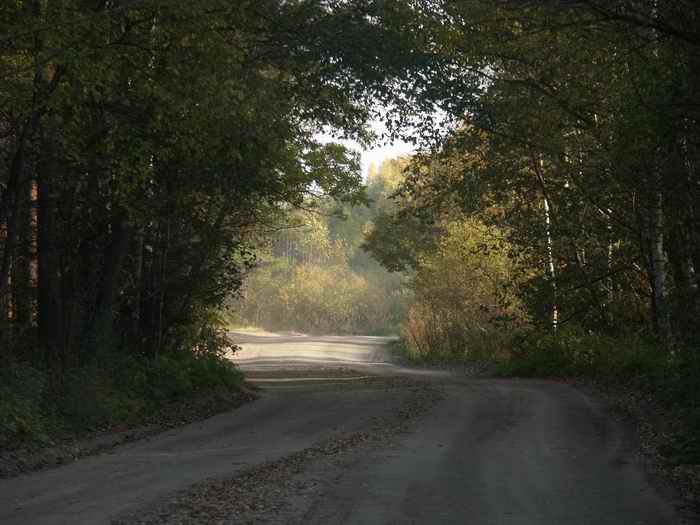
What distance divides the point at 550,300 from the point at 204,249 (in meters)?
8.92

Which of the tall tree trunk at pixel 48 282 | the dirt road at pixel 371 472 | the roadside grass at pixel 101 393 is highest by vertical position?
the tall tree trunk at pixel 48 282

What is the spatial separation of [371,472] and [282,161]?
37.3 feet

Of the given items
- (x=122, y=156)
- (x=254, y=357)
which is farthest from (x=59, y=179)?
(x=254, y=357)

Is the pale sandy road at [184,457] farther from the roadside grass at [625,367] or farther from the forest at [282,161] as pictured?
the roadside grass at [625,367]

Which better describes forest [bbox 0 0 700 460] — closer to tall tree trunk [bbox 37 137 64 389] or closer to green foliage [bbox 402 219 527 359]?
tall tree trunk [bbox 37 137 64 389]

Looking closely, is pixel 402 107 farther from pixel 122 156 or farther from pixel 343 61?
pixel 122 156

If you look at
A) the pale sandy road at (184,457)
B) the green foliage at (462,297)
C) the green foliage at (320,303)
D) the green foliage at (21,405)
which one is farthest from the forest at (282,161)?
the green foliage at (320,303)

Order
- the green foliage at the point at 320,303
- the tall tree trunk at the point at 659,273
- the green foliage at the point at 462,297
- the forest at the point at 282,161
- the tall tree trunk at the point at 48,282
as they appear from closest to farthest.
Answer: the forest at the point at 282,161
the tall tree trunk at the point at 48,282
the tall tree trunk at the point at 659,273
the green foliage at the point at 462,297
the green foliage at the point at 320,303

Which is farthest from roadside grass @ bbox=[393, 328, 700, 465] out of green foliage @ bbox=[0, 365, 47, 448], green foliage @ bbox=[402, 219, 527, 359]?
green foliage @ bbox=[0, 365, 47, 448]

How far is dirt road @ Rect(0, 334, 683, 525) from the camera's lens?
27.5ft

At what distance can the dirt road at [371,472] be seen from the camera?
838cm

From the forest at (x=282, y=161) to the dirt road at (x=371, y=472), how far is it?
5.58 feet

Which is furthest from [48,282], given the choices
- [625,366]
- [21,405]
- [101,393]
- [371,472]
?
[625,366]

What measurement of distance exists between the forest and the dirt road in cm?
170
